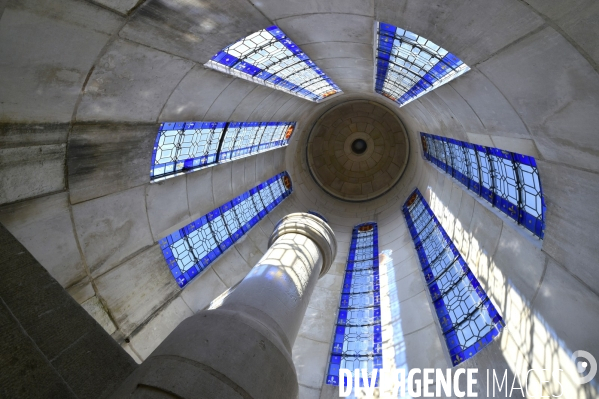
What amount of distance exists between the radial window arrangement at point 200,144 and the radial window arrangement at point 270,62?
2.00m

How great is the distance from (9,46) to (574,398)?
9869mm

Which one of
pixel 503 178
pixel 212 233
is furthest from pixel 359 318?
pixel 503 178

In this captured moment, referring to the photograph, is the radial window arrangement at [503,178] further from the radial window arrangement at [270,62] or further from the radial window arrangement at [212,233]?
the radial window arrangement at [212,233]

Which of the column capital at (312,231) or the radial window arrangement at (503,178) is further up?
the radial window arrangement at (503,178)

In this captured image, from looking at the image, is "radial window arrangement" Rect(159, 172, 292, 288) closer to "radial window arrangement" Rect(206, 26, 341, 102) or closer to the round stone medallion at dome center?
"radial window arrangement" Rect(206, 26, 341, 102)

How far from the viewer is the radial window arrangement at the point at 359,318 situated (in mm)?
11117

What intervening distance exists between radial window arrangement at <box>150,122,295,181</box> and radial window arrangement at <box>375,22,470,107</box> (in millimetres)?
5291

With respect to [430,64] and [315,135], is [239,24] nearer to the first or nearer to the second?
[430,64]

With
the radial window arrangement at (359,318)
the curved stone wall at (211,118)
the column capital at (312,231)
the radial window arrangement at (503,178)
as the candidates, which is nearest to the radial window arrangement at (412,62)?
the curved stone wall at (211,118)

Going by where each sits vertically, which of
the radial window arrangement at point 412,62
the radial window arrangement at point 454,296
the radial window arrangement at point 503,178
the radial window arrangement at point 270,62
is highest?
the radial window arrangement at point 270,62

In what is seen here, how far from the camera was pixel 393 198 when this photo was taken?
790 inches

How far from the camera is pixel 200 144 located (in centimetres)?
1046

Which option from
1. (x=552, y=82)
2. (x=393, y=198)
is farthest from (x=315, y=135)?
(x=552, y=82)

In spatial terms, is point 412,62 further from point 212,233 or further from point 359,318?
point 359,318
